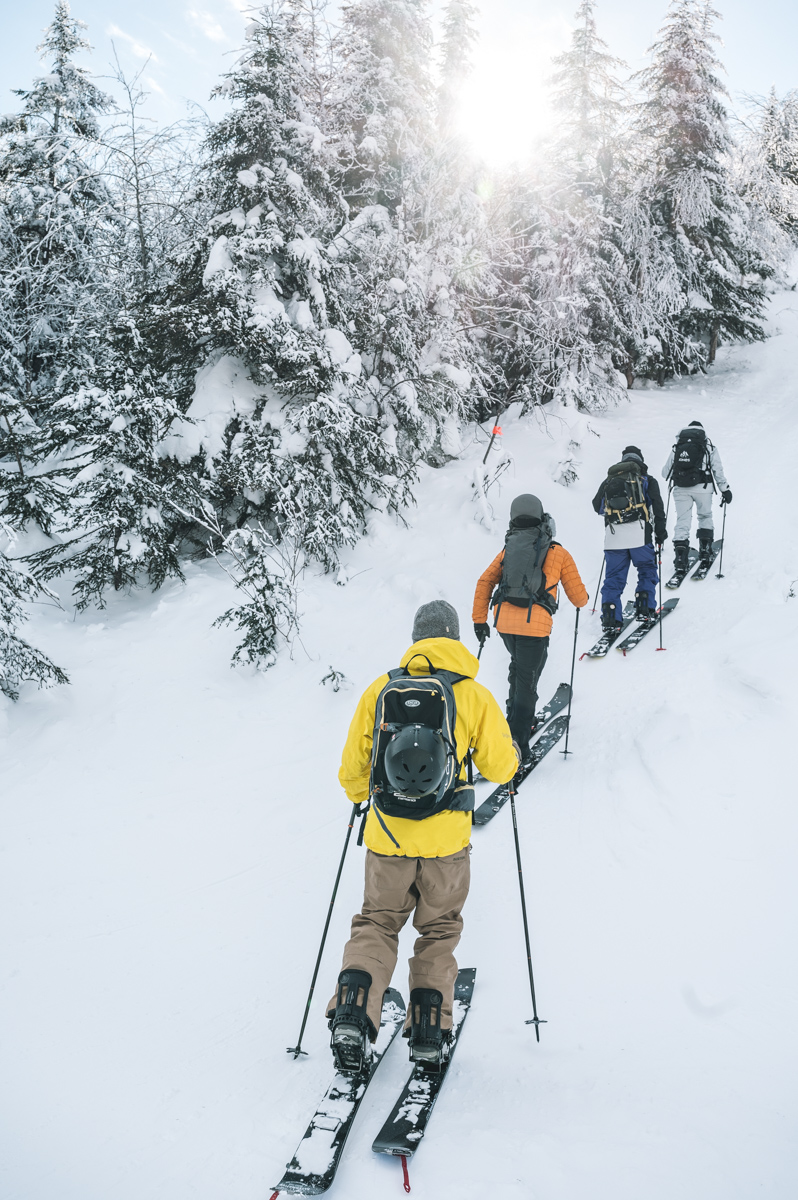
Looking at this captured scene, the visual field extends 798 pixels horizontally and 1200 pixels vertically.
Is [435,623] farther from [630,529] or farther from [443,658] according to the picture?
[630,529]

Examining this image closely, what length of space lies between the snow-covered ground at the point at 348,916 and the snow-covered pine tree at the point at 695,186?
12043 millimetres

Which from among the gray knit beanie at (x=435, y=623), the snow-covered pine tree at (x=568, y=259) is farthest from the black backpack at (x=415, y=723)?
the snow-covered pine tree at (x=568, y=259)

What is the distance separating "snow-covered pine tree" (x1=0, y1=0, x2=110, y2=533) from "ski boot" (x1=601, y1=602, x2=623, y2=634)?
8.53 m

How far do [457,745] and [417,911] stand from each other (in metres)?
0.93

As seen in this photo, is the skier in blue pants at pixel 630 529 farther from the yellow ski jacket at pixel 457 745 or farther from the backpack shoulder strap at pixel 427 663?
the backpack shoulder strap at pixel 427 663

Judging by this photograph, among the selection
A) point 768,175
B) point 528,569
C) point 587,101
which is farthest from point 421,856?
point 768,175

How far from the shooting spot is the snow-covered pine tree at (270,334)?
871 cm

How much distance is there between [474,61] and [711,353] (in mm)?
11051

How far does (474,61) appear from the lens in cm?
1319

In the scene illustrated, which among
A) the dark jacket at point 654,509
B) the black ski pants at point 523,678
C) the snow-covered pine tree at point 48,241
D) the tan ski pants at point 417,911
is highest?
the snow-covered pine tree at point 48,241

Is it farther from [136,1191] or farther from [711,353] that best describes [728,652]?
[711,353]

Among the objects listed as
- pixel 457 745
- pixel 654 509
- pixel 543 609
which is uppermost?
pixel 654 509

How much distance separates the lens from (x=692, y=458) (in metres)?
9.17

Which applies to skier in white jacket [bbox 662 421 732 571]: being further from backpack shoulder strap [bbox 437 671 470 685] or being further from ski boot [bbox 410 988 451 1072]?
ski boot [bbox 410 988 451 1072]
